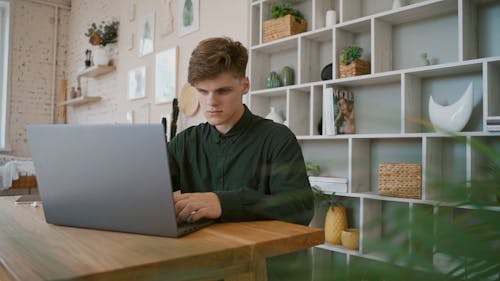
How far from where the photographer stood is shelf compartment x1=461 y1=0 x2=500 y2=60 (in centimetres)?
209

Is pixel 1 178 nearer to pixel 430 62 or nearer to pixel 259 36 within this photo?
pixel 259 36

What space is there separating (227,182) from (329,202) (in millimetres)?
1245

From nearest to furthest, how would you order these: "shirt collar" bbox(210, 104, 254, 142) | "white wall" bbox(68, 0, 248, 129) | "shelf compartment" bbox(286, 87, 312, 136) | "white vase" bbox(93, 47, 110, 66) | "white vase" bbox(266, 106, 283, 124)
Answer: "shirt collar" bbox(210, 104, 254, 142) < "shelf compartment" bbox(286, 87, 312, 136) < "white vase" bbox(266, 106, 283, 124) < "white wall" bbox(68, 0, 248, 129) < "white vase" bbox(93, 47, 110, 66)

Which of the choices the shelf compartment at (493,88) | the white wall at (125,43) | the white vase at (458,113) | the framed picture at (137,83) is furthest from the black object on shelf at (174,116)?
the shelf compartment at (493,88)

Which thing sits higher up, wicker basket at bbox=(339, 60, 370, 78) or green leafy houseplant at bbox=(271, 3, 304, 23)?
green leafy houseplant at bbox=(271, 3, 304, 23)

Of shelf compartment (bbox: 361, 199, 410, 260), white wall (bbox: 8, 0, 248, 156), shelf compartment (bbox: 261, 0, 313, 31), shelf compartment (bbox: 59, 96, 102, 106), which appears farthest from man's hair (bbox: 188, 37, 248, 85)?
shelf compartment (bbox: 59, 96, 102, 106)

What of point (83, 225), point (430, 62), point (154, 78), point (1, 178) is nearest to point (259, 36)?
point (430, 62)

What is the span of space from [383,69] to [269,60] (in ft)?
3.67

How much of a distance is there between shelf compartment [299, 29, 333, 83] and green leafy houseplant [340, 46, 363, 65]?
324 millimetres

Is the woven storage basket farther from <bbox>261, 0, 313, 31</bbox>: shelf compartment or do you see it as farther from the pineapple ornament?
the pineapple ornament

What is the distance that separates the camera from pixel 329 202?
2.72 m

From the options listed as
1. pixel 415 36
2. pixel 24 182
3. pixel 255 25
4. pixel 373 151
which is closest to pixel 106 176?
pixel 373 151

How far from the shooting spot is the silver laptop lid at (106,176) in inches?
34.1

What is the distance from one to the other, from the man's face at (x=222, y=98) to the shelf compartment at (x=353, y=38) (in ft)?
3.81
